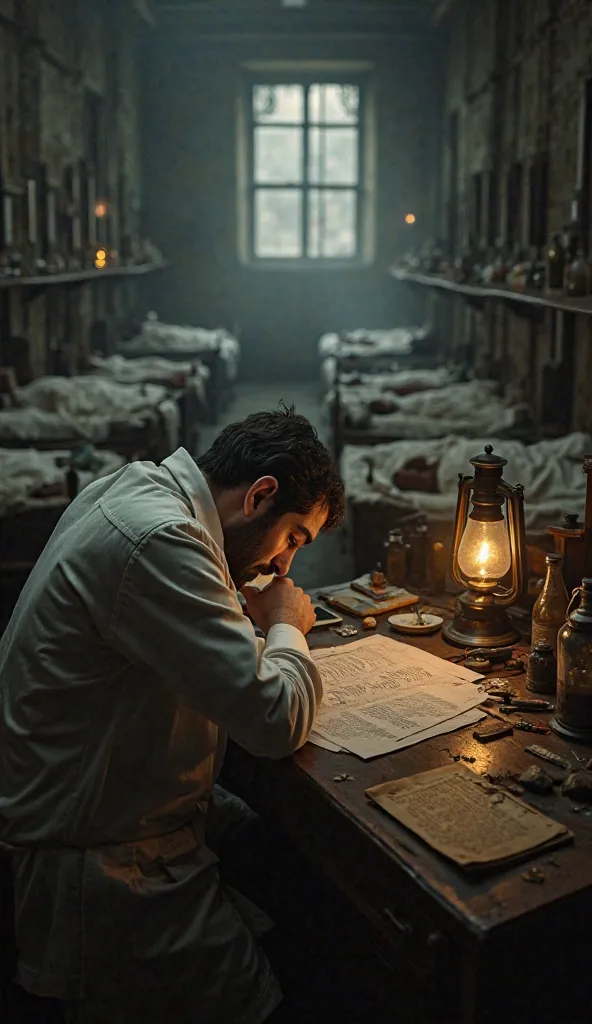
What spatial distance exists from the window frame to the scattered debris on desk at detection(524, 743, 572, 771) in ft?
43.3

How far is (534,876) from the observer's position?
5.48 feet

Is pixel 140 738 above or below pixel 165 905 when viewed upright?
above

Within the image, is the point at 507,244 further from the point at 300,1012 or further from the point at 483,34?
the point at 300,1012

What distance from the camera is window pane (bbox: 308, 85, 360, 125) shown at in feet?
47.8

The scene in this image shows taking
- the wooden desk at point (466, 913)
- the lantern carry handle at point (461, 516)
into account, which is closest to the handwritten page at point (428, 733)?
the wooden desk at point (466, 913)

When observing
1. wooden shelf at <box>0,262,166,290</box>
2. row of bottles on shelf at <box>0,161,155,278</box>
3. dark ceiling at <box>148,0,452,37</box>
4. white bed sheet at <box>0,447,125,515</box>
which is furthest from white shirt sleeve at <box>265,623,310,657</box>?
dark ceiling at <box>148,0,452,37</box>

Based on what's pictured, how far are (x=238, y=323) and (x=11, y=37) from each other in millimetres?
6846

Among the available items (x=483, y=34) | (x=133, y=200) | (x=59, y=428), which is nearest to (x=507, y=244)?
(x=483, y=34)

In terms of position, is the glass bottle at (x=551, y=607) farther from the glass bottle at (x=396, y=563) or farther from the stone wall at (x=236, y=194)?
the stone wall at (x=236, y=194)

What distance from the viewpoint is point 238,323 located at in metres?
14.8

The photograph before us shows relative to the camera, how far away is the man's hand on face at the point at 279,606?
236cm

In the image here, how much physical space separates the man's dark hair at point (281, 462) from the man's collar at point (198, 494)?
37mm

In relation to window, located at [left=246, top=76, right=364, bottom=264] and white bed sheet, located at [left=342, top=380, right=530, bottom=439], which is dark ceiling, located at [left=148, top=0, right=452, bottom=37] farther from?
white bed sheet, located at [left=342, top=380, right=530, bottom=439]

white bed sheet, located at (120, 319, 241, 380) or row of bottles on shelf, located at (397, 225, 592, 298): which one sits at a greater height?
row of bottles on shelf, located at (397, 225, 592, 298)
